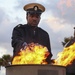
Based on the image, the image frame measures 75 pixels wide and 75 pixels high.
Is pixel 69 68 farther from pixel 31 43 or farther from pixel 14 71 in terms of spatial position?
pixel 14 71

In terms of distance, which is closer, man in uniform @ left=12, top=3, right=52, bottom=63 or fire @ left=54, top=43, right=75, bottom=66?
man in uniform @ left=12, top=3, right=52, bottom=63

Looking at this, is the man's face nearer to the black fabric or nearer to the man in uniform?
the man in uniform

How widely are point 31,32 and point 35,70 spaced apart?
1554 millimetres

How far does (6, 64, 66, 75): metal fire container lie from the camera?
7.12m

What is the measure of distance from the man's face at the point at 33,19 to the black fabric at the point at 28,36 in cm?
16

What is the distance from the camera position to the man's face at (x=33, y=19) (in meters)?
8.25

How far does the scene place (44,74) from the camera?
7332mm

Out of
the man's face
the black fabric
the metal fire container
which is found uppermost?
the man's face

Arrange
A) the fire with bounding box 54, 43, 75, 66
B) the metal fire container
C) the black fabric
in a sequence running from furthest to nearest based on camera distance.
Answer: the fire with bounding box 54, 43, 75, 66 → the black fabric → the metal fire container

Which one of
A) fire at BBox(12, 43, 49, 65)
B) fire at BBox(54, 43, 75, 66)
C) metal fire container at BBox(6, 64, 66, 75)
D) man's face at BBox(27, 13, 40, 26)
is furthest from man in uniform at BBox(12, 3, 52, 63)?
metal fire container at BBox(6, 64, 66, 75)

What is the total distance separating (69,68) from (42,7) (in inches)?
65.8

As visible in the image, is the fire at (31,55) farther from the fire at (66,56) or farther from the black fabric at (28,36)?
the fire at (66,56)

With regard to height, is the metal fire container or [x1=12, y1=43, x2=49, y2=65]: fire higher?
[x1=12, y1=43, x2=49, y2=65]: fire

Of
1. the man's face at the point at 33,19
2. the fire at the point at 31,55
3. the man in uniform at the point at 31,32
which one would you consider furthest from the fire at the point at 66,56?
the man's face at the point at 33,19
